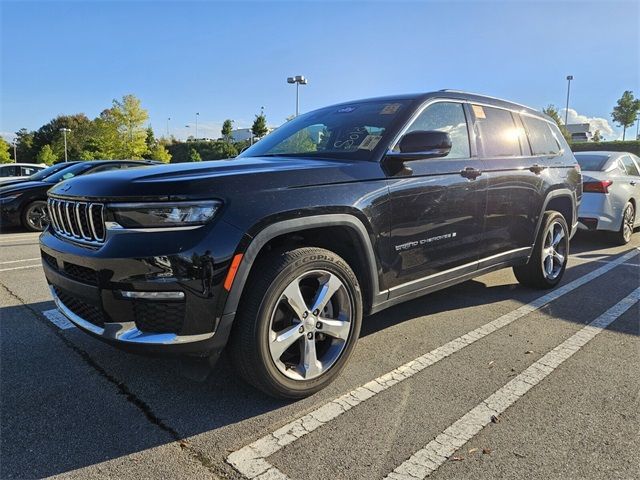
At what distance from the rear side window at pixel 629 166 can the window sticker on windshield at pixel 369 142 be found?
691cm

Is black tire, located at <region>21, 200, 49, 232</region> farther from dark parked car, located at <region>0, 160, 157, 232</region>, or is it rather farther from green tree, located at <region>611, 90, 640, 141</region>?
green tree, located at <region>611, 90, 640, 141</region>

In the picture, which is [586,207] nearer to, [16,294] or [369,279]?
[369,279]

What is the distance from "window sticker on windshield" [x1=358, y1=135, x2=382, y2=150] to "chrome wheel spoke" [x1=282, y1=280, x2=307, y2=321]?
1.14 metres

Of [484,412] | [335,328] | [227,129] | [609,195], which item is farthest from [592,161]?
[227,129]

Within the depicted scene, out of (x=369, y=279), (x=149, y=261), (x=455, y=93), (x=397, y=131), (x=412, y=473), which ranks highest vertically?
(x=455, y=93)

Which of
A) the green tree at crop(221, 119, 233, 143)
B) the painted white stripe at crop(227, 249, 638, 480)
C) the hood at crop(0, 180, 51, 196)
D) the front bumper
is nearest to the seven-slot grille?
the front bumper

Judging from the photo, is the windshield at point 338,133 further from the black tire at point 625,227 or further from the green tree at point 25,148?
the green tree at point 25,148

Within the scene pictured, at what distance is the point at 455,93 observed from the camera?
12.7 ft

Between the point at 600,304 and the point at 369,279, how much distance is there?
2.91 meters

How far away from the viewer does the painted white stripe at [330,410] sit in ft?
6.94

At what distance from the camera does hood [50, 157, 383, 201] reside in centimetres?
228

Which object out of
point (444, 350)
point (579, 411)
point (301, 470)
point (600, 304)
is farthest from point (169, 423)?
point (600, 304)

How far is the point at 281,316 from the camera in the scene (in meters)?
2.64

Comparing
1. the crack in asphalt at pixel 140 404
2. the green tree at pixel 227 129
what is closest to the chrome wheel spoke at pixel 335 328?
the crack in asphalt at pixel 140 404
